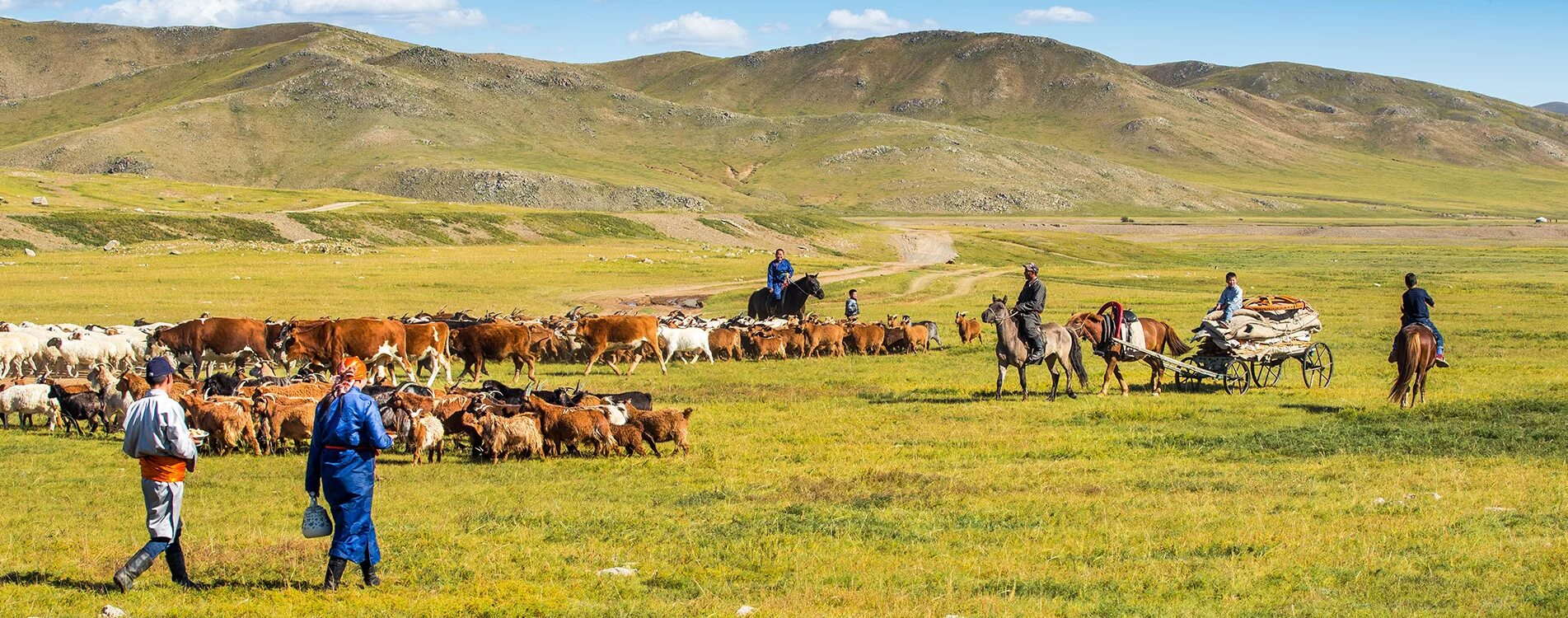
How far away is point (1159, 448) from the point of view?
63.6ft

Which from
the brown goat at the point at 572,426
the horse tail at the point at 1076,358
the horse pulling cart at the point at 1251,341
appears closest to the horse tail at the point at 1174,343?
the horse pulling cart at the point at 1251,341

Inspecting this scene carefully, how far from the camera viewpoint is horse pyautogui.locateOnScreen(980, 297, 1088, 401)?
24.2m

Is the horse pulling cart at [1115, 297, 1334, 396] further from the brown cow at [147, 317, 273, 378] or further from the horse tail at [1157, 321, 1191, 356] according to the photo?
the brown cow at [147, 317, 273, 378]

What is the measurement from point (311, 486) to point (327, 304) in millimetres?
35646

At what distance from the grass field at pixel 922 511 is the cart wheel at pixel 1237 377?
1.58ft

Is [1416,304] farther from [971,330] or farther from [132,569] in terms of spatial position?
[132,569]

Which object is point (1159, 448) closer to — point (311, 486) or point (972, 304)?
point (311, 486)

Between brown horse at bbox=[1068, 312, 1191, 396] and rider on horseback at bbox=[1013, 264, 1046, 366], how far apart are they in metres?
0.87

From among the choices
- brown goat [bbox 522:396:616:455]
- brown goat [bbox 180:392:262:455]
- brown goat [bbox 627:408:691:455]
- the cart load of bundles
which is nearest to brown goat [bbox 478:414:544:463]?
brown goat [bbox 522:396:616:455]

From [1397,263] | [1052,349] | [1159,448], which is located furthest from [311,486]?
[1397,263]

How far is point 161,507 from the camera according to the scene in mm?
11078

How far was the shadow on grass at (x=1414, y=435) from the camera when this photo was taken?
18656 mm

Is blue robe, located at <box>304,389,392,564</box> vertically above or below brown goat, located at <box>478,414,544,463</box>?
above

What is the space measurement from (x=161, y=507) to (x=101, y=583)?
1.21 meters
